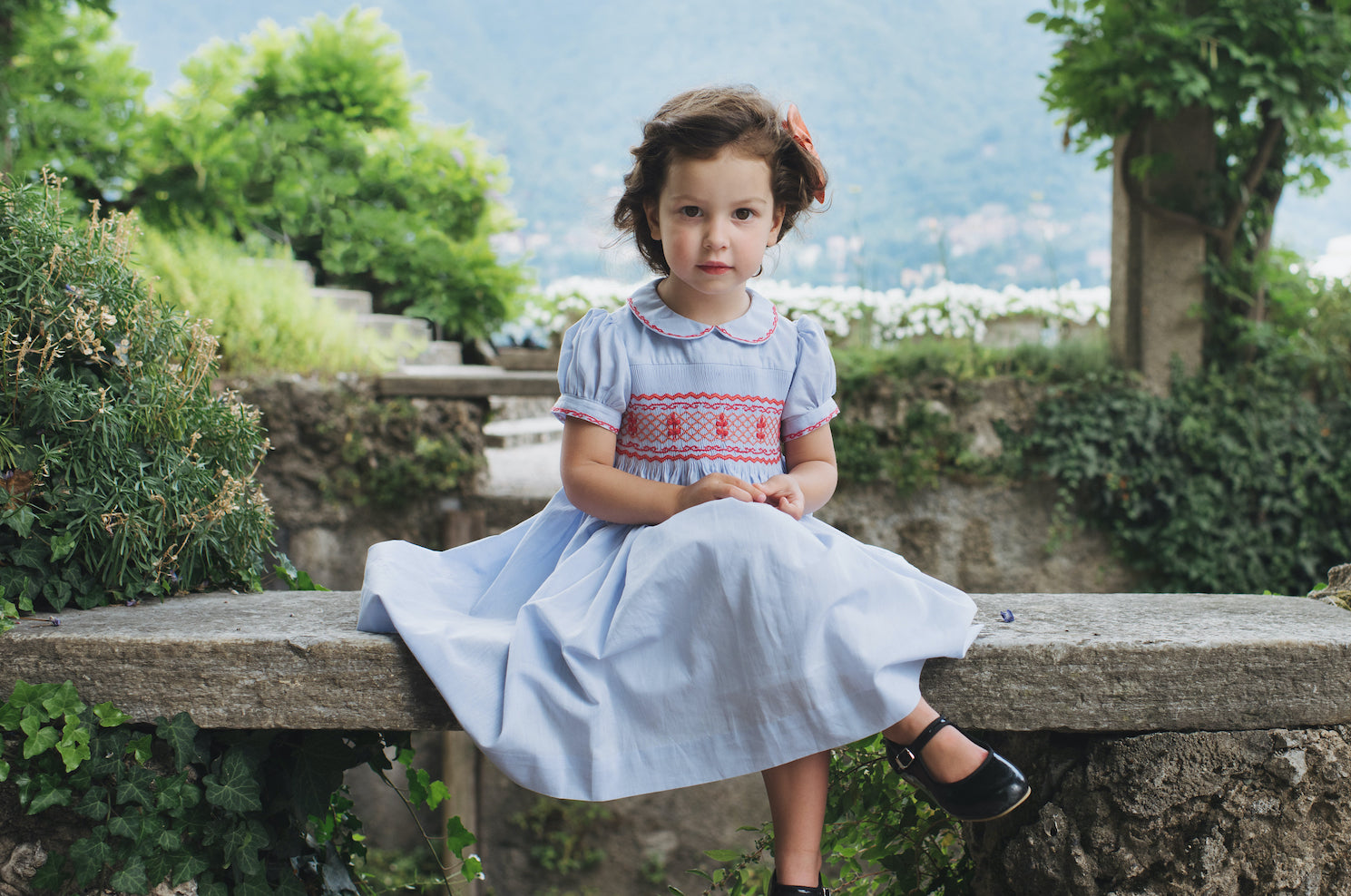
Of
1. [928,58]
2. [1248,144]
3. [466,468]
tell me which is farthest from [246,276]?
[928,58]

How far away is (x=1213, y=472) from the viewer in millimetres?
4273

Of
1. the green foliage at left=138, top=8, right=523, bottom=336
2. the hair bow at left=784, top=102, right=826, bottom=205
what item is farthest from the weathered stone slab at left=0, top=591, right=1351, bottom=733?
the green foliage at left=138, top=8, right=523, bottom=336

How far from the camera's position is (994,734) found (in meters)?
1.71

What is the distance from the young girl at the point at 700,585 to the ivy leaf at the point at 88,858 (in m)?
0.55

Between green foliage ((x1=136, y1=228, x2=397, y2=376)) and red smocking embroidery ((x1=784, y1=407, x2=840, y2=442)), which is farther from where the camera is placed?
green foliage ((x1=136, y1=228, x2=397, y2=376))

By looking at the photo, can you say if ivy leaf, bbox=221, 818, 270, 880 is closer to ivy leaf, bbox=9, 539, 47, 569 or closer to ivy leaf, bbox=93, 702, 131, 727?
ivy leaf, bbox=93, 702, 131, 727

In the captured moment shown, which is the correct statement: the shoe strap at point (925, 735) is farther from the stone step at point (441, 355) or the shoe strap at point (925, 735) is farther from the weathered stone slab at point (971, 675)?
the stone step at point (441, 355)

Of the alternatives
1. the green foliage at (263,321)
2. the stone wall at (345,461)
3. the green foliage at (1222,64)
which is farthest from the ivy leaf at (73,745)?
the green foliage at (1222,64)

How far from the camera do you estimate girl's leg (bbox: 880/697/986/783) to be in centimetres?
134

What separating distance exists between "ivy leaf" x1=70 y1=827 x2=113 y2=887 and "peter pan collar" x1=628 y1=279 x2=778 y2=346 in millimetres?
1251

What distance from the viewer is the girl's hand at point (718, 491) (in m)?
1.44

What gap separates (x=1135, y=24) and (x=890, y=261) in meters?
1.60

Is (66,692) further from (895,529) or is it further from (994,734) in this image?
(895,529)

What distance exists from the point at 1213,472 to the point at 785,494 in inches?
143
